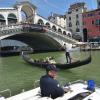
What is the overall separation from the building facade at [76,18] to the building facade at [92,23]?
5.82ft

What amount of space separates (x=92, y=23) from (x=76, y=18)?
5.84 metres

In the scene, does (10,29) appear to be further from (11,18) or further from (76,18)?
(76,18)

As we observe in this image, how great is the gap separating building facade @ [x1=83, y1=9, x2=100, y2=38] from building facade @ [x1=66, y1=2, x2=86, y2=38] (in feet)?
5.82

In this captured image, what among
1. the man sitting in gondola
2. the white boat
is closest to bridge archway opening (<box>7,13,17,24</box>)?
the white boat

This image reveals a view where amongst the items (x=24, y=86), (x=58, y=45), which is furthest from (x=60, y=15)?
(x=24, y=86)

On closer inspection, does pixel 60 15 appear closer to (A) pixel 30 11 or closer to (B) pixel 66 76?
(A) pixel 30 11

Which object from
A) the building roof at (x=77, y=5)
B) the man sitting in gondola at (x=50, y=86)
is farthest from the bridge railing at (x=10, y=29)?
the man sitting in gondola at (x=50, y=86)

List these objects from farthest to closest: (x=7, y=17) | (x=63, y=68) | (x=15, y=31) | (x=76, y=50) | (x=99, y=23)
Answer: (x=99, y=23) < (x=7, y=17) < (x=76, y=50) < (x=15, y=31) < (x=63, y=68)

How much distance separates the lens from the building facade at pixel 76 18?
143 ft

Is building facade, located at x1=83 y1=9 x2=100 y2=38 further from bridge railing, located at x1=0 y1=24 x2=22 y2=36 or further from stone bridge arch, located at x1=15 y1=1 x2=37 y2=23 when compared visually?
bridge railing, located at x1=0 y1=24 x2=22 y2=36

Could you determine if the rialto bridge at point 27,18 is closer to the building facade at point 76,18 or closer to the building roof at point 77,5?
the building facade at point 76,18

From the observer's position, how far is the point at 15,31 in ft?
86.3

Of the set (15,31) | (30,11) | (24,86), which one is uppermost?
(30,11)

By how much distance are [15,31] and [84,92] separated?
2176 centimetres
